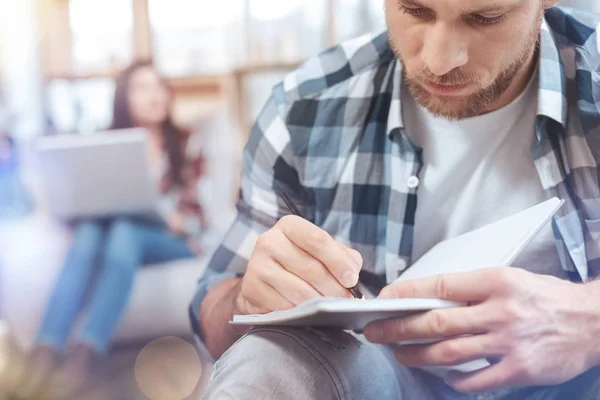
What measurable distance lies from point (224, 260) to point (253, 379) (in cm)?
23

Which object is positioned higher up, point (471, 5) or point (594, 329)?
point (471, 5)

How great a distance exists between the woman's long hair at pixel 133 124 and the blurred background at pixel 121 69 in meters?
0.04

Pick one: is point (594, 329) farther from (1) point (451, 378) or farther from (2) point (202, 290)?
(2) point (202, 290)

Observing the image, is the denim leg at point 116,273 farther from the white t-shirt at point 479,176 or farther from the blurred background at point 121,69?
the white t-shirt at point 479,176

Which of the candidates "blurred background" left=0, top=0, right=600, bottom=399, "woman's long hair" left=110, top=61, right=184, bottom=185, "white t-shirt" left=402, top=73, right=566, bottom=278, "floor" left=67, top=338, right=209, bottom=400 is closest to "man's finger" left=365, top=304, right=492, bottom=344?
"white t-shirt" left=402, top=73, right=566, bottom=278

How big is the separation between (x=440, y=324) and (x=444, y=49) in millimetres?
197

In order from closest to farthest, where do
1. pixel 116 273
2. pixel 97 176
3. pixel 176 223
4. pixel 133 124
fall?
pixel 97 176 < pixel 116 273 < pixel 176 223 < pixel 133 124

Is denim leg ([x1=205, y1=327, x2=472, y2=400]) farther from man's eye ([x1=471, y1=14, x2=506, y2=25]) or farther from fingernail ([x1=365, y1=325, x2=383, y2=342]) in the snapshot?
man's eye ([x1=471, y1=14, x2=506, y2=25])

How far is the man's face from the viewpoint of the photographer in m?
0.47

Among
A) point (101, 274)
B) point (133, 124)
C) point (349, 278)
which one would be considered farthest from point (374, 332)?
point (133, 124)

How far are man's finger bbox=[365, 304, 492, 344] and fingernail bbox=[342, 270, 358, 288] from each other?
3 cm

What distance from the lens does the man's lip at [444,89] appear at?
20.2 inches

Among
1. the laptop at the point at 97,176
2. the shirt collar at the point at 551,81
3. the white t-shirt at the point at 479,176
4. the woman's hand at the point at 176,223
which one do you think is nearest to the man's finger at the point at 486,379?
the white t-shirt at the point at 479,176

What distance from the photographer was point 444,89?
518 millimetres
